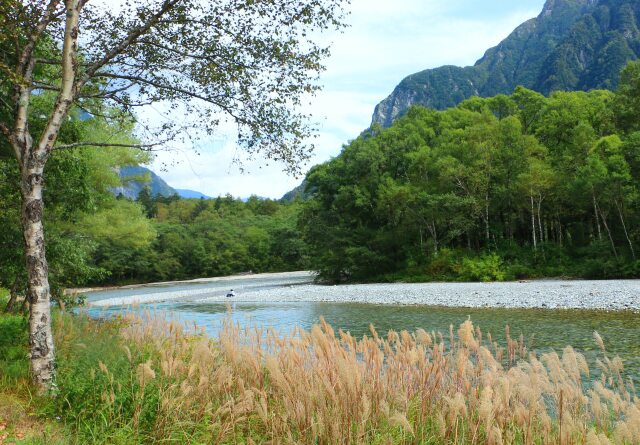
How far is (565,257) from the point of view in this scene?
33.3 meters

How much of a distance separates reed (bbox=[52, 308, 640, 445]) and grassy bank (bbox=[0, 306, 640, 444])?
0.04ft

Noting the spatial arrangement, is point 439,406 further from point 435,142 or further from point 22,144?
point 435,142

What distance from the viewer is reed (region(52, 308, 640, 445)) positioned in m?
3.58

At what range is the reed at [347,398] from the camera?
11.8 feet

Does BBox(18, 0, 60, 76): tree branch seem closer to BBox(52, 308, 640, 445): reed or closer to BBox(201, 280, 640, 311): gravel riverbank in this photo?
BBox(52, 308, 640, 445): reed

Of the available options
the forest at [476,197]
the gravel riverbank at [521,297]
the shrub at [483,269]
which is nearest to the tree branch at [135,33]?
the forest at [476,197]

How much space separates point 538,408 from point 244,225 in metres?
94.7

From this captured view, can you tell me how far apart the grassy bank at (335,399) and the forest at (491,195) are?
29.2 m

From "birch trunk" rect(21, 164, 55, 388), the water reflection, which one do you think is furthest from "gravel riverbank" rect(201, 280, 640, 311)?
"birch trunk" rect(21, 164, 55, 388)

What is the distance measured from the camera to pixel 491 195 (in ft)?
128

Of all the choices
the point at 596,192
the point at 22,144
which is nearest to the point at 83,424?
the point at 22,144

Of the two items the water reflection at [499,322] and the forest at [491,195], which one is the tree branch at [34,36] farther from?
the forest at [491,195]

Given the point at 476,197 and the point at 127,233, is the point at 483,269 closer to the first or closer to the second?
the point at 476,197

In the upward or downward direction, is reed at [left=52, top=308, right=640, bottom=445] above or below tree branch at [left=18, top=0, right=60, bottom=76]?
below
